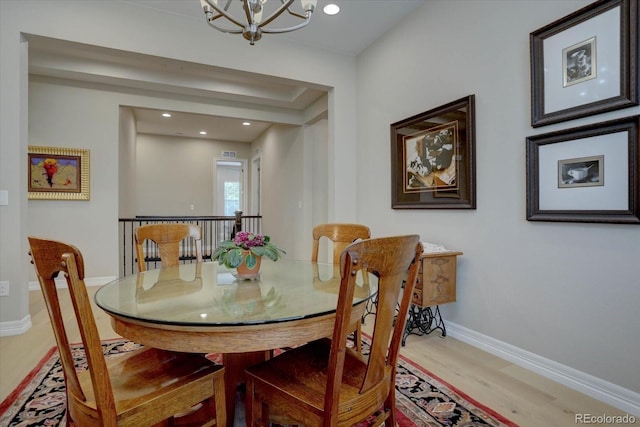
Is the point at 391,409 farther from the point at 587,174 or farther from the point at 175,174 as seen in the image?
the point at 175,174

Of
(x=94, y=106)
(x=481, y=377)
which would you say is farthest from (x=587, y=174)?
(x=94, y=106)

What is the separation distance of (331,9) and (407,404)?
10.6 ft

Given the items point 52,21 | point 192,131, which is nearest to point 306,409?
point 52,21

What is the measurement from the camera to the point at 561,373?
2035mm

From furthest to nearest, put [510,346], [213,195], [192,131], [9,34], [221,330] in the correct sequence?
[213,195], [192,131], [9,34], [510,346], [221,330]

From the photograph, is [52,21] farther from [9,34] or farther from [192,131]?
[192,131]

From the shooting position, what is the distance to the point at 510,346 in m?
2.35

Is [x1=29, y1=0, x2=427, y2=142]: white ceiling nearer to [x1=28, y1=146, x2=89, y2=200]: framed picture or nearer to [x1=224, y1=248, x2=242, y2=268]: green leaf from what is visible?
[x1=28, y1=146, x2=89, y2=200]: framed picture

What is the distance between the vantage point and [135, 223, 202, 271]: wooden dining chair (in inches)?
84.7

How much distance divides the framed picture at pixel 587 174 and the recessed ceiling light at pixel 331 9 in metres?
2.08

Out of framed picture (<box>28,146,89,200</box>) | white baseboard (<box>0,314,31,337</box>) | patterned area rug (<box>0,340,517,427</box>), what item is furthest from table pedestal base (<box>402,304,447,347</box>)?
framed picture (<box>28,146,89,200</box>)

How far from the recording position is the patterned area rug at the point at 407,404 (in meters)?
1.64

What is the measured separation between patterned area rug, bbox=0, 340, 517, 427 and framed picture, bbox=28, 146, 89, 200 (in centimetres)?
296

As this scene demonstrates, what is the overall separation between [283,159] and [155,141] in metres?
3.52
